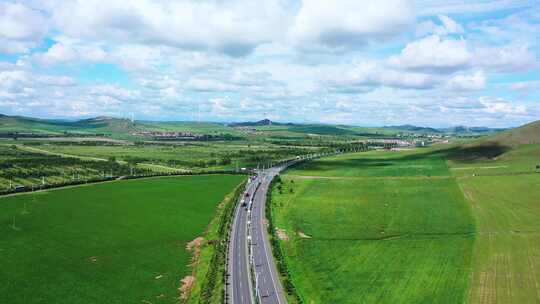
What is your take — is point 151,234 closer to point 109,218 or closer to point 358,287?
point 109,218

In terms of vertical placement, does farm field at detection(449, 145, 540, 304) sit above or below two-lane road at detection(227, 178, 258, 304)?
above

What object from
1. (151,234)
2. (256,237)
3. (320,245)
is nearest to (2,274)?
(151,234)

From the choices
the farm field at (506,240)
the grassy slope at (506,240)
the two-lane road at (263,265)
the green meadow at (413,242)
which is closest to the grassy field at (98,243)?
the two-lane road at (263,265)

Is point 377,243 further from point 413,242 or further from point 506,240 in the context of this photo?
point 506,240

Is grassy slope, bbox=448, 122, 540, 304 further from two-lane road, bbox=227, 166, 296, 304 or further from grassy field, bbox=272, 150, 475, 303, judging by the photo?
two-lane road, bbox=227, 166, 296, 304

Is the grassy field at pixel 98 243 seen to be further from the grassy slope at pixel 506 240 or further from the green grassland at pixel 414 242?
the grassy slope at pixel 506 240

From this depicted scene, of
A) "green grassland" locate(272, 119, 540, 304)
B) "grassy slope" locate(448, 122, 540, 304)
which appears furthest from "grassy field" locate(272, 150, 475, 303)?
"grassy slope" locate(448, 122, 540, 304)

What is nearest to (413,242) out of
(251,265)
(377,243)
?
(377,243)
